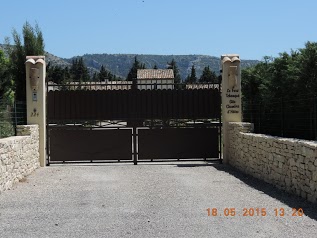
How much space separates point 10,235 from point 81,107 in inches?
377

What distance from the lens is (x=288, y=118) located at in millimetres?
12430

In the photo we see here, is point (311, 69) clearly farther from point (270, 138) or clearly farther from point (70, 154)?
point (70, 154)

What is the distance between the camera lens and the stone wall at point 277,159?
28.4ft

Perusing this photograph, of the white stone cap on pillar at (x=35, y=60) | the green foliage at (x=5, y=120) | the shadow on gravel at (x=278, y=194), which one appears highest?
the white stone cap on pillar at (x=35, y=60)

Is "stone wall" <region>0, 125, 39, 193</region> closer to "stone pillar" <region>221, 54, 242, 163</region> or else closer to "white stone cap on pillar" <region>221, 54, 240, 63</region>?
"stone pillar" <region>221, 54, 242, 163</region>

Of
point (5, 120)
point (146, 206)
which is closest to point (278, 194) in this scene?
point (146, 206)

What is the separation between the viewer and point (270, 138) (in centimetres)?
1118

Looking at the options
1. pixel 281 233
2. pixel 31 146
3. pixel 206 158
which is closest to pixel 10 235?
pixel 281 233

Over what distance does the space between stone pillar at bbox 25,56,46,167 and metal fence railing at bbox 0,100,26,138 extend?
17.5 inches

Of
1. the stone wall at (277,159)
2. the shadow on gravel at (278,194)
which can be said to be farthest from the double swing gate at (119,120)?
the shadow on gravel at (278,194)

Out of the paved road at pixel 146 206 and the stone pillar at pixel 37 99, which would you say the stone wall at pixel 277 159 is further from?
the stone pillar at pixel 37 99

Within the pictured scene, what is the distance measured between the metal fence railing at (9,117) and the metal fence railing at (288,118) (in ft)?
25.1

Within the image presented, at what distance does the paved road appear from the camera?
6.65 metres

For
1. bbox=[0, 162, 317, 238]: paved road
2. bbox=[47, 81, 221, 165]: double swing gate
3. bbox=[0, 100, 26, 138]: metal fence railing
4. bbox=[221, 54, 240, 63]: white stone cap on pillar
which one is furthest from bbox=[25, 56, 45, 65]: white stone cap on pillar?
bbox=[221, 54, 240, 63]: white stone cap on pillar
